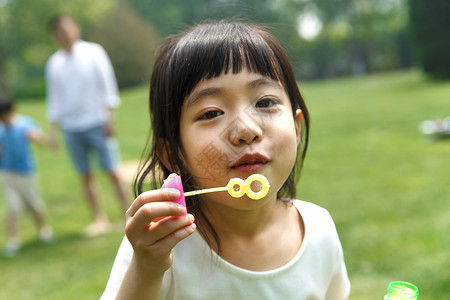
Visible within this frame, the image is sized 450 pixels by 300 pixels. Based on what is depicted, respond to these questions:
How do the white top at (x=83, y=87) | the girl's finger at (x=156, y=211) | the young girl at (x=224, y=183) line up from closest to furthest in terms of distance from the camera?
the girl's finger at (x=156, y=211) < the young girl at (x=224, y=183) < the white top at (x=83, y=87)

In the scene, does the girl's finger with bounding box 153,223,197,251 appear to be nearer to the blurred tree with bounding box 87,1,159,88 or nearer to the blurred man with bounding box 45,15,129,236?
the blurred man with bounding box 45,15,129,236

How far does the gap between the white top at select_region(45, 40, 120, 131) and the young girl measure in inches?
129

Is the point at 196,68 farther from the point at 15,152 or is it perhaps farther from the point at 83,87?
the point at 15,152

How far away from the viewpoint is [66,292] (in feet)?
11.1

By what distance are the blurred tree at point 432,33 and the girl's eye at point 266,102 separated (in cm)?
1933

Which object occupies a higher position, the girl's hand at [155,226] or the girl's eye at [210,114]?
the girl's eye at [210,114]

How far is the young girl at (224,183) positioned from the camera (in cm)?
121

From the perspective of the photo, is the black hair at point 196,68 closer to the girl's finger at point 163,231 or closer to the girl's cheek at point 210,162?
the girl's cheek at point 210,162

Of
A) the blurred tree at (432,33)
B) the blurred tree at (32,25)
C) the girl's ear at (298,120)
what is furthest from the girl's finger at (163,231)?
the blurred tree at (32,25)

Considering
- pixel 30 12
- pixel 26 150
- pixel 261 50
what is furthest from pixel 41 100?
pixel 261 50

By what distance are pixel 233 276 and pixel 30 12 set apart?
30.8 m

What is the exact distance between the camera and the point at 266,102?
1383 millimetres

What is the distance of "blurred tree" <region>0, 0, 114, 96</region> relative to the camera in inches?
1120

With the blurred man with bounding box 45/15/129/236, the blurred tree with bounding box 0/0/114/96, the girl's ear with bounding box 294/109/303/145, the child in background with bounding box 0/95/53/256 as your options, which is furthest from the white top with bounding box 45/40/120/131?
the blurred tree with bounding box 0/0/114/96
